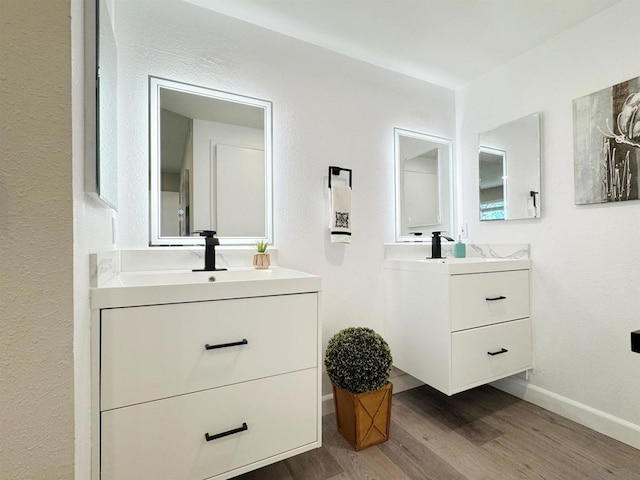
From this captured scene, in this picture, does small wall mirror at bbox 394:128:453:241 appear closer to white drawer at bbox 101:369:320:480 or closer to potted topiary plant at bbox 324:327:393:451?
potted topiary plant at bbox 324:327:393:451

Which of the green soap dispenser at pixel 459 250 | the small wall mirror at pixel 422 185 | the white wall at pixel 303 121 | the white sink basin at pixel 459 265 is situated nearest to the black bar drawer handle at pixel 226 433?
the white wall at pixel 303 121

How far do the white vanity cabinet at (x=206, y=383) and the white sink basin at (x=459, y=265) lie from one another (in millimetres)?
814

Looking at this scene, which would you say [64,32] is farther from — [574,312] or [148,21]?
[574,312]

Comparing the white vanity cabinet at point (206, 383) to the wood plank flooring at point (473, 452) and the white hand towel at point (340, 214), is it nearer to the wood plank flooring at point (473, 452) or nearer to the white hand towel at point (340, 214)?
the wood plank flooring at point (473, 452)

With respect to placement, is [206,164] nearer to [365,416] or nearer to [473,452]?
[365,416]

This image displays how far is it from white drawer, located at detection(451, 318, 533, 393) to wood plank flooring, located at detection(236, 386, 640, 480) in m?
0.26

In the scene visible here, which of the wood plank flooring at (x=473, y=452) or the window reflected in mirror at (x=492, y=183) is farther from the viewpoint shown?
the window reflected in mirror at (x=492, y=183)

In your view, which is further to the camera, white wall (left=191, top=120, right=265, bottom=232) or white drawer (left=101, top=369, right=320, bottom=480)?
white wall (left=191, top=120, right=265, bottom=232)

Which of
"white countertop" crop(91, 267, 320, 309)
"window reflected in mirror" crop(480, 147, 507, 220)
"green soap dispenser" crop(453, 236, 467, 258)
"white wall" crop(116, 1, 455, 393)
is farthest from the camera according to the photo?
"green soap dispenser" crop(453, 236, 467, 258)

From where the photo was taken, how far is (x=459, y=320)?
1735mm

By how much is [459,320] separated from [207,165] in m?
1.62

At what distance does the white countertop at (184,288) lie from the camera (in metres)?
0.99

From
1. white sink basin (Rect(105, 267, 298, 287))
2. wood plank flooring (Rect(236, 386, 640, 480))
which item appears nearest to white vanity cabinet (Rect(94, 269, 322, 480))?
white sink basin (Rect(105, 267, 298, 287))

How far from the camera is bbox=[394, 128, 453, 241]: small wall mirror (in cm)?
229
